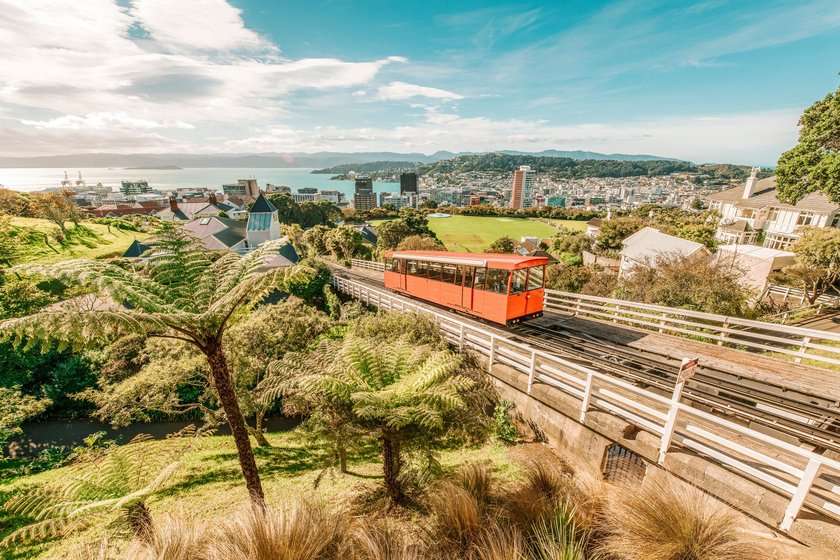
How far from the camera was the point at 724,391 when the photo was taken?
6.71 meters

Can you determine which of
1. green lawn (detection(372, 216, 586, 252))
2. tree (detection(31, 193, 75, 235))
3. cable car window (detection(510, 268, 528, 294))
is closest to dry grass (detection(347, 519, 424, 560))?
cable car window (detection(510, 268, 528, 294))

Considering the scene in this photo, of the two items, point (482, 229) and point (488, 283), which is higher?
point (488, 283)

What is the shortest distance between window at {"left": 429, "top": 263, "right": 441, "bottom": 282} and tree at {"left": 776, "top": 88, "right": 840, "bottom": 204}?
16.2 metres

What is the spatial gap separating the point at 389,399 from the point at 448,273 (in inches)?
321

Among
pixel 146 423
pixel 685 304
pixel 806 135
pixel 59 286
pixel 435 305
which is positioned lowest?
pixel 146 423

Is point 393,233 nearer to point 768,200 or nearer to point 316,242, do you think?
A: point 316,242

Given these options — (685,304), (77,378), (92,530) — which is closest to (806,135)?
(685,304)

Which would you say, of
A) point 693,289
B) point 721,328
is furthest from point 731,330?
point 693,289

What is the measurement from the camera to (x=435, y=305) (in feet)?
49.7

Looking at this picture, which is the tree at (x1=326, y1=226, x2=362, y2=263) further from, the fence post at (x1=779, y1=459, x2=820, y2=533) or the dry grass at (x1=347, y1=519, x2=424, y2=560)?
the fence post at (x1=779, y1=459, x2=820, y2=533)

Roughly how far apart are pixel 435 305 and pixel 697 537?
39.0 feet

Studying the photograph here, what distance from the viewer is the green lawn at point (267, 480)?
629 centimetres

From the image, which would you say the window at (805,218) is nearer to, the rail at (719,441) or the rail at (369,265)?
the rail at (369,265)

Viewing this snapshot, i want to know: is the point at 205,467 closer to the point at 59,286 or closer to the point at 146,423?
the point at 146,423
